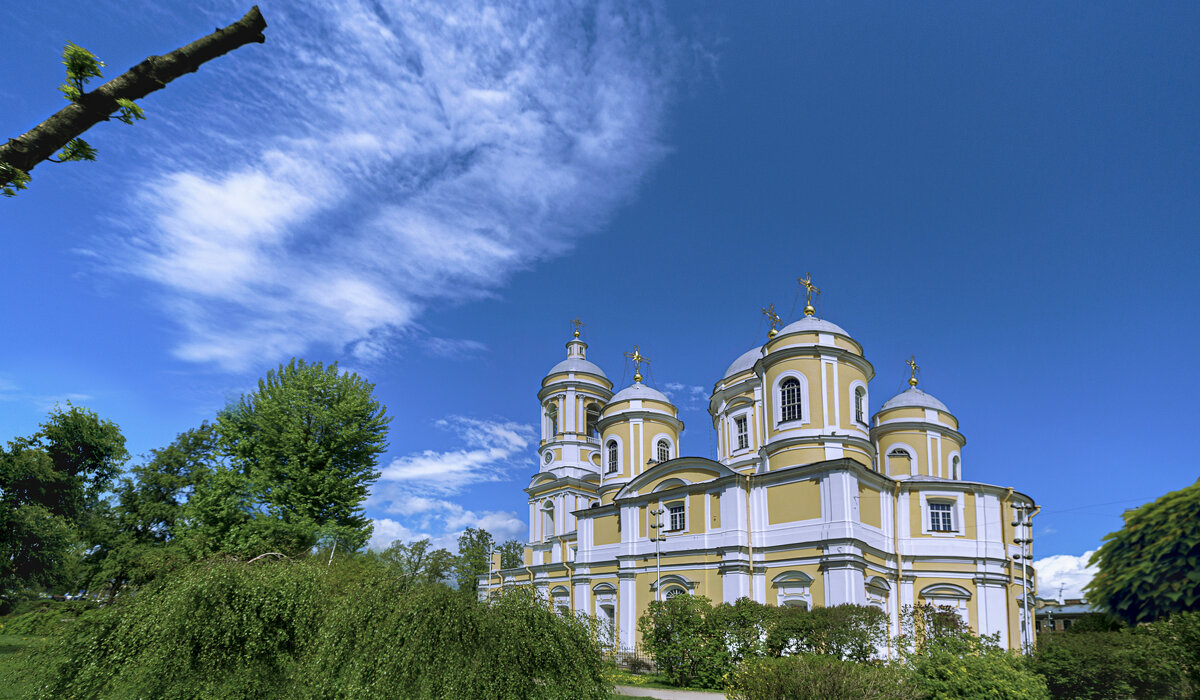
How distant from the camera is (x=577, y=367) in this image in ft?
134

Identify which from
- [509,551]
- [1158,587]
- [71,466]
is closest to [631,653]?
[1158,587]

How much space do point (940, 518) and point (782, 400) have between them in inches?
312

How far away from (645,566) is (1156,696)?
19.3 metres

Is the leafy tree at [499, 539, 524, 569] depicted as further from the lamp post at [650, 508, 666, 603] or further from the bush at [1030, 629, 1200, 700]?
the bush at [1030, 629, 1200, 700]

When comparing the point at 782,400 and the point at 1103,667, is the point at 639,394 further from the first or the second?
the point at 1103,667

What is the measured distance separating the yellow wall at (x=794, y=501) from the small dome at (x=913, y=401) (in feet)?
37.9

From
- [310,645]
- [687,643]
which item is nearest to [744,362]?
[687,643]

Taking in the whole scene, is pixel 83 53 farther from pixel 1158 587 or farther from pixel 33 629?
pixel 33 629

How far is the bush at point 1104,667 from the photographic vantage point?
31.4 ft

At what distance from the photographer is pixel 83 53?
13.3 feet

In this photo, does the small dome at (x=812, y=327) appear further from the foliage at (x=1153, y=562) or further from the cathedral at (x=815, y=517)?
the foliage at (x=1153, y=562)

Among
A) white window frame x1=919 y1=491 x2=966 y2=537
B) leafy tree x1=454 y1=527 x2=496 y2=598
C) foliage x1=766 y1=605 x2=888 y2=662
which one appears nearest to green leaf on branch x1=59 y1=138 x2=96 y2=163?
foliage x1=766 y1=605 x2=888 y2=662

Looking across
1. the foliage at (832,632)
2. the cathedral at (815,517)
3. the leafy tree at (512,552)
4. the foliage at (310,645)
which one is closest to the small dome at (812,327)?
the cathedral at (815,517)

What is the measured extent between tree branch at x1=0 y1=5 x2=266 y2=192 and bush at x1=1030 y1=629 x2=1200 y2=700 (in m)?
12.2
